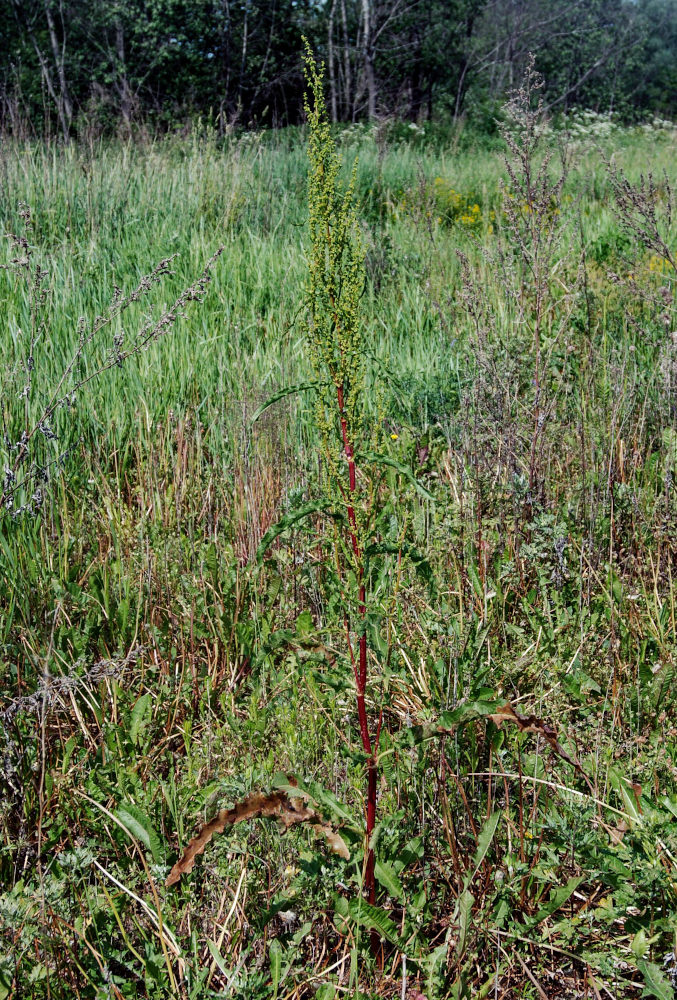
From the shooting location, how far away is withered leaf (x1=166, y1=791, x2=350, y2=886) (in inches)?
54.4

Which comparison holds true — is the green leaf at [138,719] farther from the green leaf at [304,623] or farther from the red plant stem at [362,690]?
the red plant stem at [362,690]

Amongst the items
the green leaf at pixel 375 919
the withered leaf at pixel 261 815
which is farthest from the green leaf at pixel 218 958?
the green leaf at pixel 375 919

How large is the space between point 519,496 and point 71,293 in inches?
97.9

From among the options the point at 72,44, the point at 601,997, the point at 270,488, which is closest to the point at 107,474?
the point at 270,488

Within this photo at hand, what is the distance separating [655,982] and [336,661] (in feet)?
2.76

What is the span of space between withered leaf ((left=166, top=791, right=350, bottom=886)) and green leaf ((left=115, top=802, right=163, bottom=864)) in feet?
0.40

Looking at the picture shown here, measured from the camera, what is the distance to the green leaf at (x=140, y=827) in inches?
60.4

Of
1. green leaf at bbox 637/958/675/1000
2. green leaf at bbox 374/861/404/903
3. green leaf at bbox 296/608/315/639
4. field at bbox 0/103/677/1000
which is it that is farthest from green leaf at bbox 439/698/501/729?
green leaf at bbox 296/608/315/639

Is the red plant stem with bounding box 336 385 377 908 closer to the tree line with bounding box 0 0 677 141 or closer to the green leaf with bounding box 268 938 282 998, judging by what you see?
the green leaf with bounding box 268 938 282 998

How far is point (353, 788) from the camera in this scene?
5.30 ft

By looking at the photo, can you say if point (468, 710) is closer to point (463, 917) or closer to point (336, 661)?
point (463, 917)

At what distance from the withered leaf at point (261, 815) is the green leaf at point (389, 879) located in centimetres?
6

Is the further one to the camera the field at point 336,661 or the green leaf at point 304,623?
the green leaf at point 304,623

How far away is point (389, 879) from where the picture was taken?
1.40m
